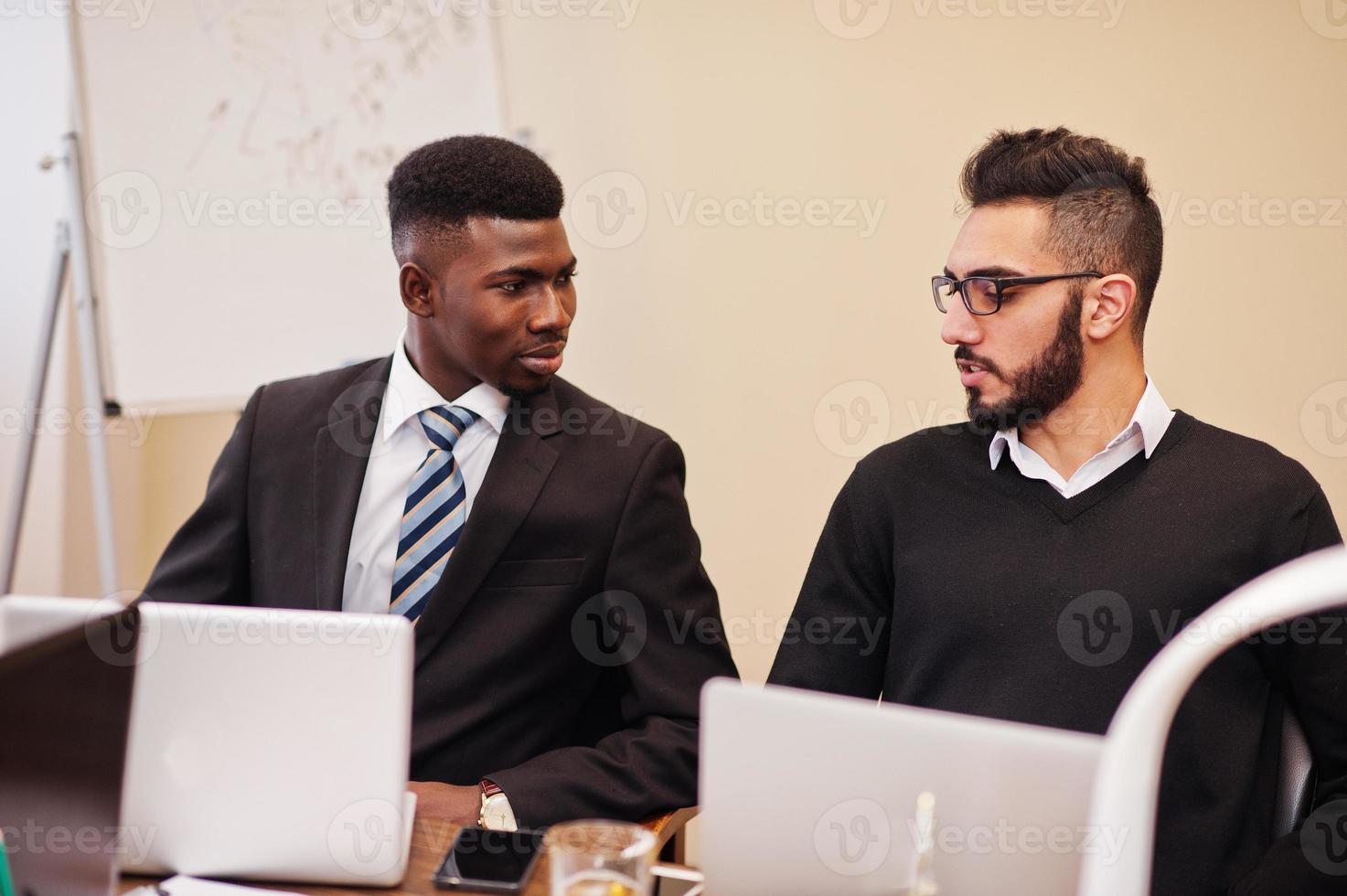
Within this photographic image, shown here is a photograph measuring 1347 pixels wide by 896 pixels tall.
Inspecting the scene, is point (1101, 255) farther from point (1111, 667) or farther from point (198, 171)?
point (198, 171)

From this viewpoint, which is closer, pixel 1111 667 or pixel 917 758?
pixel 917 758

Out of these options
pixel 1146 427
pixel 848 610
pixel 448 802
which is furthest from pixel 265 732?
pixel 1146 427

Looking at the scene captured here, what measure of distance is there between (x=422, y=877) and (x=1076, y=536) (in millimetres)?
890

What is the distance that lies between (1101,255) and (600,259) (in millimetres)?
1444

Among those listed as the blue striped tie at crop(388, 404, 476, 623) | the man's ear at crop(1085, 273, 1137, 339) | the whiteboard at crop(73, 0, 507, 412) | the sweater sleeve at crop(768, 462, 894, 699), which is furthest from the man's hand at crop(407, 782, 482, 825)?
the whiteboard at crop(73, 0, 507, 412)

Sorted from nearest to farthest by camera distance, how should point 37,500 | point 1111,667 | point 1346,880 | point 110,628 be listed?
point 110,628
point 1346,880
point 1111,667
point 37,500

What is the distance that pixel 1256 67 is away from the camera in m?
2.42

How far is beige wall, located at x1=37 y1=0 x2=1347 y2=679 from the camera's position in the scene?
2.45m

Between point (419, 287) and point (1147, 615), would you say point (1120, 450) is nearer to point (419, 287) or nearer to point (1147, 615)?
point (1147, 615)

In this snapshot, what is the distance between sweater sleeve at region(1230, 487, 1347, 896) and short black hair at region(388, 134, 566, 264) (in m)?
1.11

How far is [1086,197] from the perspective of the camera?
1651 millimetres

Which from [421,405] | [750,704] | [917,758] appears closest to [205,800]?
[750,704]

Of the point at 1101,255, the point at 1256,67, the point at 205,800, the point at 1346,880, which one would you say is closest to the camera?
the point at 205,800

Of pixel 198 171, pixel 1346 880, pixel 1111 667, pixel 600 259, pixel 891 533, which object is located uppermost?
pixel 198 171
